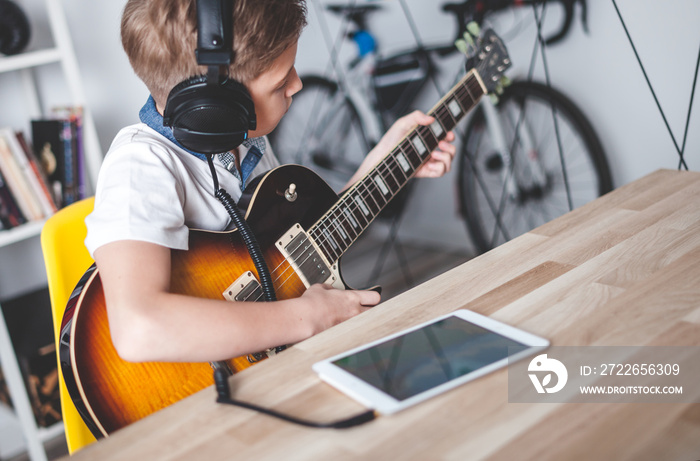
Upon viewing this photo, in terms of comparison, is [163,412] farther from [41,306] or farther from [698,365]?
[41,306]

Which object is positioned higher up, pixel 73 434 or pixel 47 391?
pixel 73 434

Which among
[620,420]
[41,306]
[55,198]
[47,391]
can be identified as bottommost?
[47,391]

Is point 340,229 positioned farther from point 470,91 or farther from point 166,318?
point 470,91

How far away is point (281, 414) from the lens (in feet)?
1.68

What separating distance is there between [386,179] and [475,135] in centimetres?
114

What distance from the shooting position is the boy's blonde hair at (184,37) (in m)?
0.78

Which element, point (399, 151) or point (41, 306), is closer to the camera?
point (399, 151)

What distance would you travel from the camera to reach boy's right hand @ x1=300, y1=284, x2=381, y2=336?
79 centimetres

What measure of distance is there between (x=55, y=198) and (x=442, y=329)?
1449 mm

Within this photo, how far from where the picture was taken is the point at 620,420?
46 cm

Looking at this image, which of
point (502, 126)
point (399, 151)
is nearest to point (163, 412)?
point (399, 151)

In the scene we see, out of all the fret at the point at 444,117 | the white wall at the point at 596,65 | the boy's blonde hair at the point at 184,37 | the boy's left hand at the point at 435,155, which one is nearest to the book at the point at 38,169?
the white wall at the point at 596,65

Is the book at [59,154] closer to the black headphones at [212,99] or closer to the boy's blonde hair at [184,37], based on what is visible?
the boy's blonde hair at [184,37]

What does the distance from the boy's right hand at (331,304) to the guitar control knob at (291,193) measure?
153 mm
